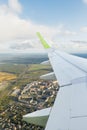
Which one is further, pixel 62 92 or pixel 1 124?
pixel 1 124

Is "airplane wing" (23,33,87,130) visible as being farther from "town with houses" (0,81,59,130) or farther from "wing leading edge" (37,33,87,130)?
"town with houses" (0,81,59,130)

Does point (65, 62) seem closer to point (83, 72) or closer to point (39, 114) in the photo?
point (83, 72)

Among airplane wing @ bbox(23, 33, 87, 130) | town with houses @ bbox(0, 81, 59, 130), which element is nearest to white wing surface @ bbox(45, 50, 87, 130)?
airplane wing @ bbox(23, 33, 87, 130)

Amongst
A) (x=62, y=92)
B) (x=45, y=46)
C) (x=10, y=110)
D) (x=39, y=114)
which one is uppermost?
(x=45, y=46)

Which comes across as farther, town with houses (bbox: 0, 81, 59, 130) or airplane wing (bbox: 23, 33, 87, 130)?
town with houses (bbox: 0, 81, 59, 130)

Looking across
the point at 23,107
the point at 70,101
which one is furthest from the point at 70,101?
the point at 23,107

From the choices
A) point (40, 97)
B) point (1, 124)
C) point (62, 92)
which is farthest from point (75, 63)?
point (40, 97)

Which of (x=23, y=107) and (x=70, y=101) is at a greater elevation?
(x=70, y=101)

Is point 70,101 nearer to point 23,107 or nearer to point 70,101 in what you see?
point 70,101
